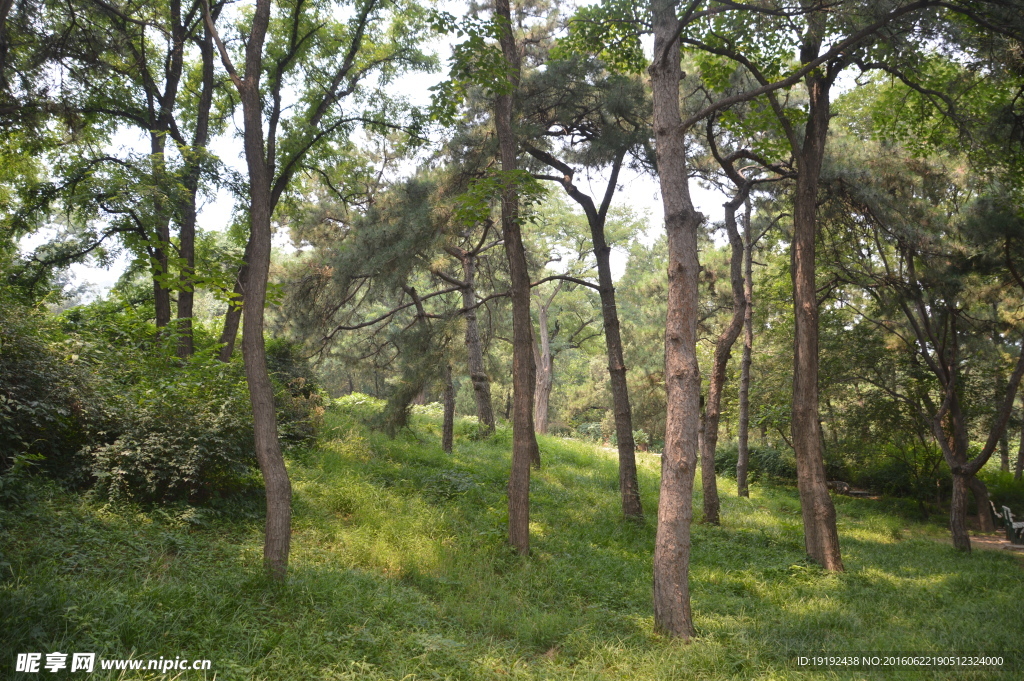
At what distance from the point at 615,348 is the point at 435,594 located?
5.93 metres

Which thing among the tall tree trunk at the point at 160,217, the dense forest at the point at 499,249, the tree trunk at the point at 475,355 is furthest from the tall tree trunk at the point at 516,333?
the tree trunk at the point at 475,355

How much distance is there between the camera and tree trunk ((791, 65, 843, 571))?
9.16 m

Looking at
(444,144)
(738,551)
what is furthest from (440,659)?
(444,144)

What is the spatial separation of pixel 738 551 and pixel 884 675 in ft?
16.9

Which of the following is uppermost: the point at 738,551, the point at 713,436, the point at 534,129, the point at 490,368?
the point at 534,129

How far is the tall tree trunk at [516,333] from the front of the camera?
853cm

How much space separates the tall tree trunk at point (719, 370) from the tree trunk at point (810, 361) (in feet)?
7.52

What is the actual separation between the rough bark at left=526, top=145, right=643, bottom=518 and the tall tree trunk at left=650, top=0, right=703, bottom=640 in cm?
420

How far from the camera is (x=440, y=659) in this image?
16.5 ft

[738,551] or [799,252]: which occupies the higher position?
[799,252]

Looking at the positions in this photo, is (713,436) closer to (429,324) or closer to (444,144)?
(429,324)

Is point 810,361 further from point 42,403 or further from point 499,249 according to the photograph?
point 42,403

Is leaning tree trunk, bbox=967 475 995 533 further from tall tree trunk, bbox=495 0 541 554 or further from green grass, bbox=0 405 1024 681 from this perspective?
tall tree trunk, bbox=495 0 541 554

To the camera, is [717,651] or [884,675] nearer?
[884,675]
